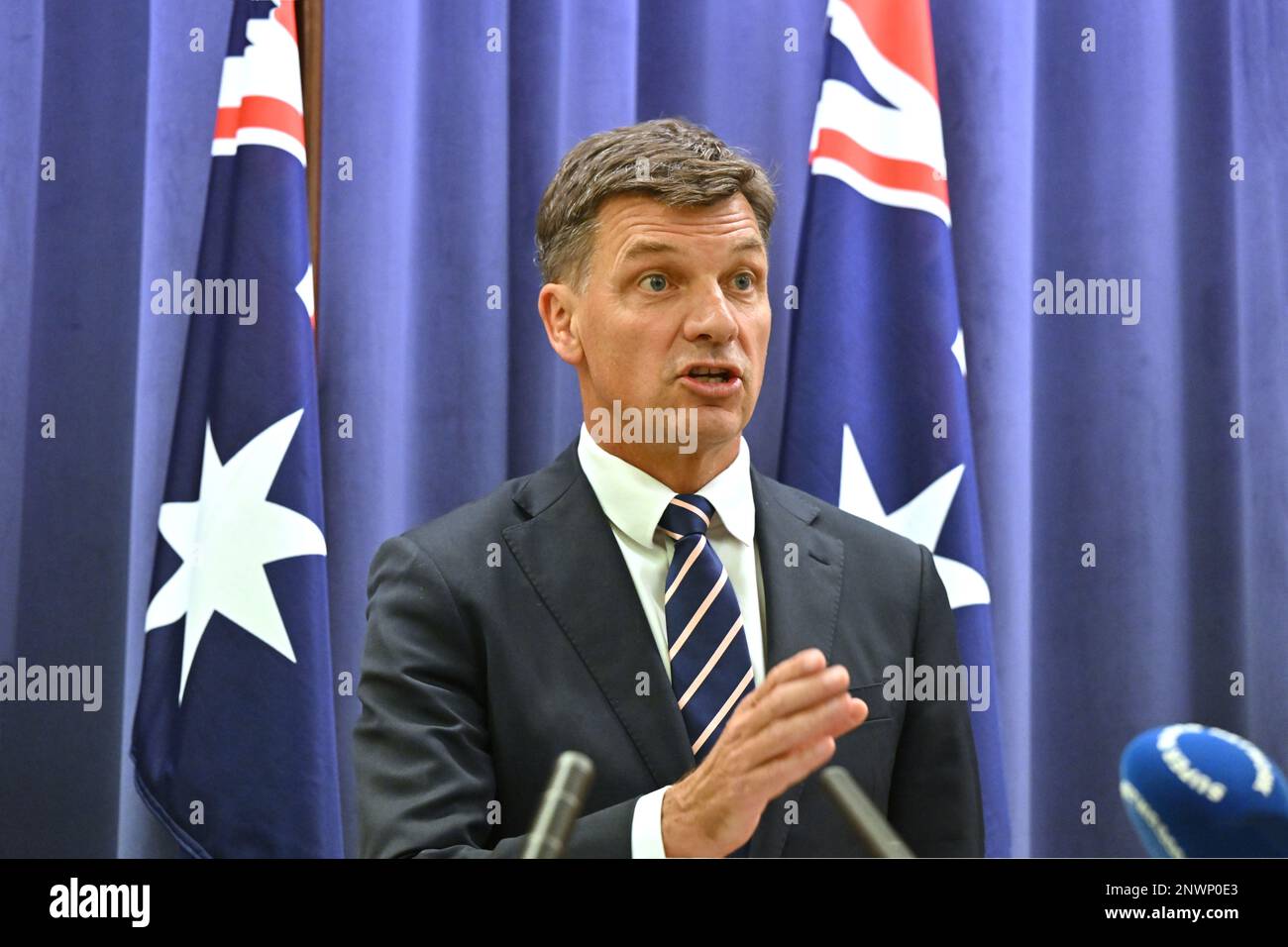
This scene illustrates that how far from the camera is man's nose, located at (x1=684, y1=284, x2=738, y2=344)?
2.06 m

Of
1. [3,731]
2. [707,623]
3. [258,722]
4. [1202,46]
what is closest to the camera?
[707,623]

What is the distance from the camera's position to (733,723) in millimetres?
1380

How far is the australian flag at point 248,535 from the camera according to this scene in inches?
98.6

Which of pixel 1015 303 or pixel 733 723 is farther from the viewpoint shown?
pixel 1015 303

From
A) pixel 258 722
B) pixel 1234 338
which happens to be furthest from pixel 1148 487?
pixel 258 722

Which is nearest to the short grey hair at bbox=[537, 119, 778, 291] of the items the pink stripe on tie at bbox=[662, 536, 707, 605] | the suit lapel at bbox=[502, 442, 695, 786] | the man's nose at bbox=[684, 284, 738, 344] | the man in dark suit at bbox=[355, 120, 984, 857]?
the man in dark suit at bbox=[355, 120, 984, 857]

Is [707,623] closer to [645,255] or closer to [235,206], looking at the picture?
[645,255]

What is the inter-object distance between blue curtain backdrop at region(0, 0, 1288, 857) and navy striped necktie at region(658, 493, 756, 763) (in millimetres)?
812

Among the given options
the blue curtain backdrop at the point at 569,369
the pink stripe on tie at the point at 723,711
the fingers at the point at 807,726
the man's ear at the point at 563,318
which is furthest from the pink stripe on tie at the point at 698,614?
the blue curtain backdrop at the point at 569,369

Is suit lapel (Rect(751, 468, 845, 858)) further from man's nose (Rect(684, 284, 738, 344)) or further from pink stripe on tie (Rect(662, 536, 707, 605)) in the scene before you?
man's nose (Rect(684, 284, 738, 344))

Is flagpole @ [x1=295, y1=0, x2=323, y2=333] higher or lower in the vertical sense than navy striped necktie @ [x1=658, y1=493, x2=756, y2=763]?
higher

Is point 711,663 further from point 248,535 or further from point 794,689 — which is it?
point 248,535

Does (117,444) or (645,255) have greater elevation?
(645,255)

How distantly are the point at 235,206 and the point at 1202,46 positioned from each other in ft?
7.09
